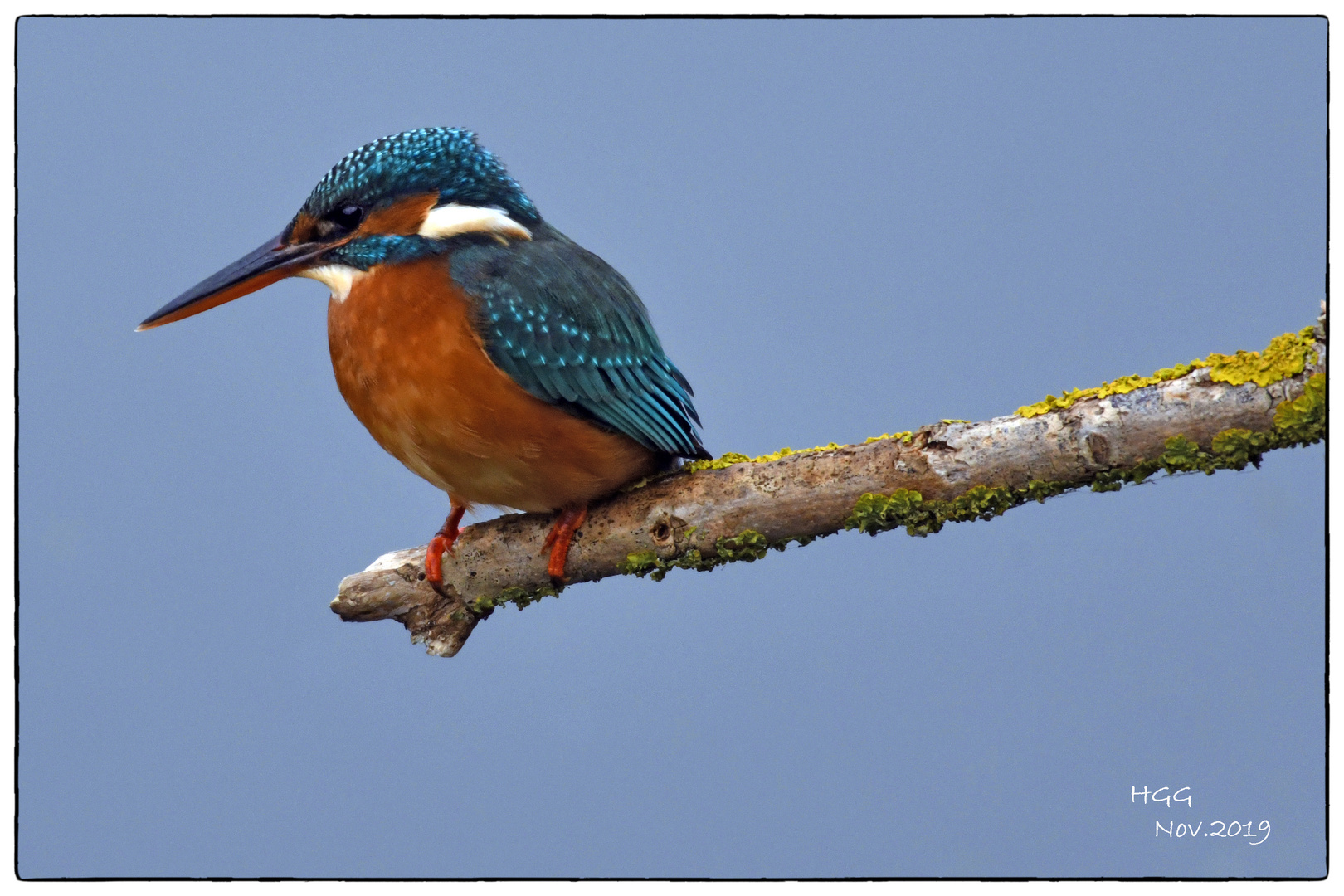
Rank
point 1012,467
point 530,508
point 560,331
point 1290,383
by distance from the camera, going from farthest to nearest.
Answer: point 530,508 → point 560,331 → point 1012,467 → point 1290,383

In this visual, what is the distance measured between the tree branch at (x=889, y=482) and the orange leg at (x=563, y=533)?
0.02 meters

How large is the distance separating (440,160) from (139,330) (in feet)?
2.44

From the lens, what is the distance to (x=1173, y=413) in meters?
2.12

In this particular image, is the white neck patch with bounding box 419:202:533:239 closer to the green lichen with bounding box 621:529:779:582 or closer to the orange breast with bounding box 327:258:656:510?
the orange breast with bounding box 327:258:656:510

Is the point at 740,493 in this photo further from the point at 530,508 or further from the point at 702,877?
the point at 702,877

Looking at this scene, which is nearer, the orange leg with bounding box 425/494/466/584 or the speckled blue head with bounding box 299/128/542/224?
the speckled blue head with bounding box 299/128/542/224

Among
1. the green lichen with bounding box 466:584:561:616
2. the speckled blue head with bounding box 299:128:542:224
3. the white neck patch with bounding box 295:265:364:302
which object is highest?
the speckled blue head with bounding box 299:128:542:224

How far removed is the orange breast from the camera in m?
2.38

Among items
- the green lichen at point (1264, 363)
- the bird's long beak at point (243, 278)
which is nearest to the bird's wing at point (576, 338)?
the bird's long beak at point (243, 278)

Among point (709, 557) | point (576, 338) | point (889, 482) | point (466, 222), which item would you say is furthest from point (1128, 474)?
point (466, 222)

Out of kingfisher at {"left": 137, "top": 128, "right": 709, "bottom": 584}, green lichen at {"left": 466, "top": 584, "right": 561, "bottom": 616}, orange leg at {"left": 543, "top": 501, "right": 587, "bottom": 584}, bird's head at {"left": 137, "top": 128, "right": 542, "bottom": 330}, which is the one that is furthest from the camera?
green lichen at {"left": 466, "top": 584, "right": 561, "bottom": 616}

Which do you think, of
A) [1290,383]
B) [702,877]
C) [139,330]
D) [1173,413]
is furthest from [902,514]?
[139,330]

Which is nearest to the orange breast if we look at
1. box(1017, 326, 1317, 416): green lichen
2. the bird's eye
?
the bird's eye

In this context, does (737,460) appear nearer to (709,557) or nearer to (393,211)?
(709,557)
